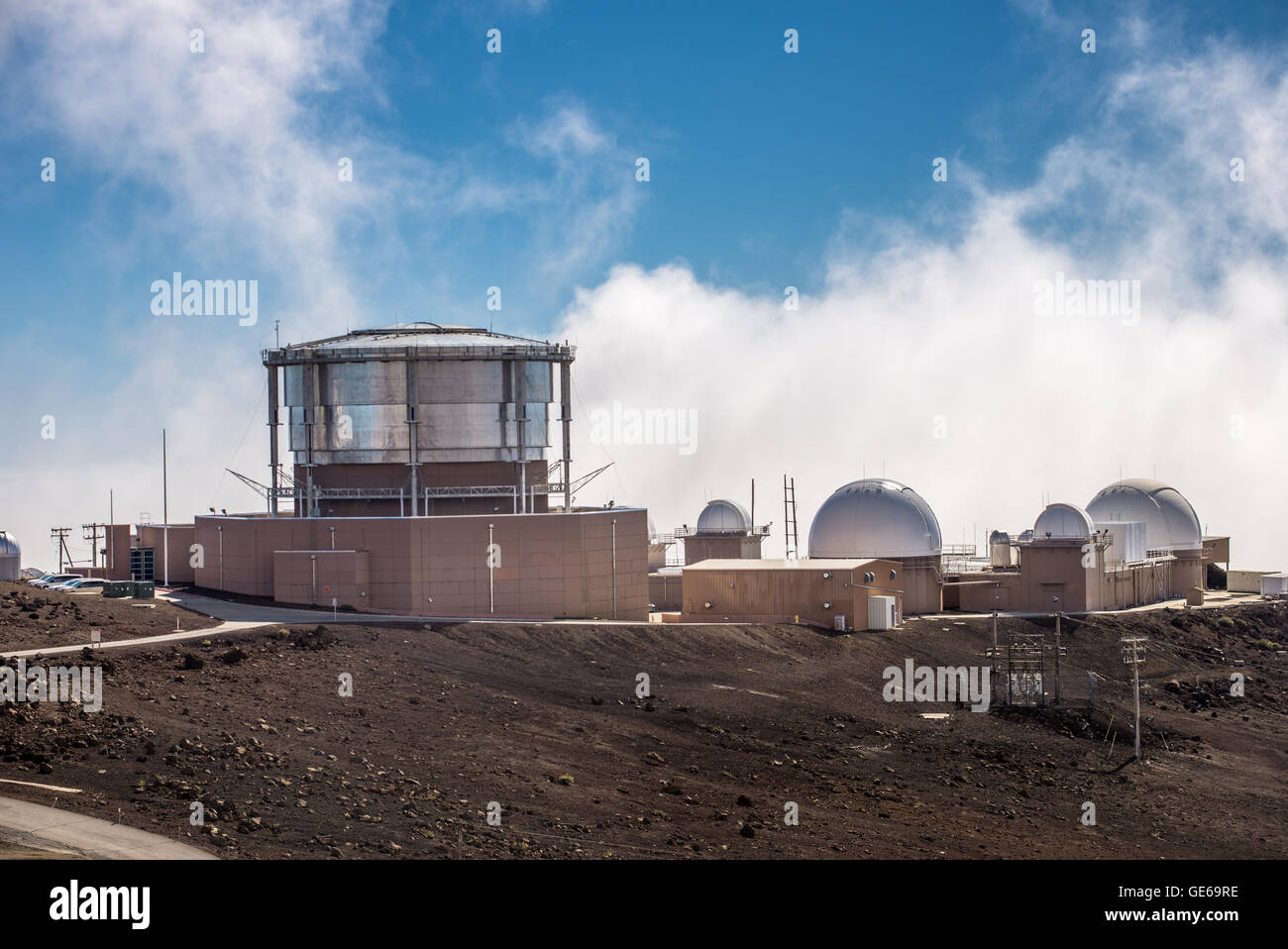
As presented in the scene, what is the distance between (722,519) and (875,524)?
1156 cm

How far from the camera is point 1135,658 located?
119 ft

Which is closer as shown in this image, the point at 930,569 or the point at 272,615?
the point at 272,615

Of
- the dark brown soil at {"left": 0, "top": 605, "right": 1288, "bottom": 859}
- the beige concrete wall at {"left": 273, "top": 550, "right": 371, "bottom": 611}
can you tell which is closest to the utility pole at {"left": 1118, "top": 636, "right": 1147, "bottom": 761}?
the dark brown soil at {"left": 0, "top": 605, "right": 1288, "bottom": 859}

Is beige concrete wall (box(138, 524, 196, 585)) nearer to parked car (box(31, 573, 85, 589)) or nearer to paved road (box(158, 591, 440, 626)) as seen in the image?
parked car (box(31, 573, 85, 589))

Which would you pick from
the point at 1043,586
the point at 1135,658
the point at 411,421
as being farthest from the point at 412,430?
the point at 1043,586

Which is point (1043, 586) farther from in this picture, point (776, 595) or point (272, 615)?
point (272, 615)

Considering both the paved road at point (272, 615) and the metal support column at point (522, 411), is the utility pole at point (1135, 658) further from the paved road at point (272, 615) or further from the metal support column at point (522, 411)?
the metal support column at point (522, 411)

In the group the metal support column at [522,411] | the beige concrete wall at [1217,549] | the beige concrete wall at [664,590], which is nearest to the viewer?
the metal support column at [522,411]

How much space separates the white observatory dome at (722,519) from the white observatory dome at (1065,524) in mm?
15159

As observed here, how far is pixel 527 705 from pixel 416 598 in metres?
11.4

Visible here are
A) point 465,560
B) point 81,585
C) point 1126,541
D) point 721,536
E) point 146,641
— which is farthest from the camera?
point 721,536

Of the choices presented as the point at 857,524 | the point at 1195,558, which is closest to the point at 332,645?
the point at 857,524

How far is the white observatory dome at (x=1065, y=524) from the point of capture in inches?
2254

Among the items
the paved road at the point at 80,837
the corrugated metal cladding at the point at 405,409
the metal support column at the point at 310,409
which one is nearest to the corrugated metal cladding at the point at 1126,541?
the corrugated metal cladding at the point at 405,409
